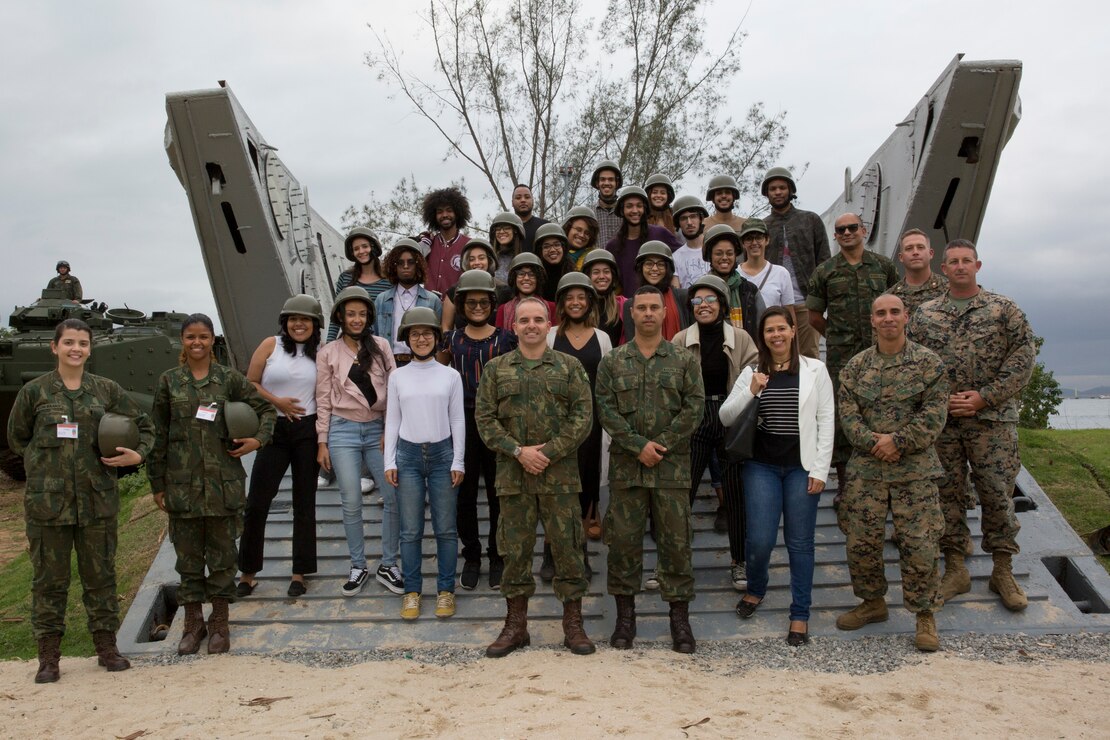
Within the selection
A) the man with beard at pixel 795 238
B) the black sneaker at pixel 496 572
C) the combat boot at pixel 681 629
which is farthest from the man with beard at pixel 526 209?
the combat boot at pixel 681 629

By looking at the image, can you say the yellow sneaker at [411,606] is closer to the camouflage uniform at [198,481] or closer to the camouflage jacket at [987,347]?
the camouflage uniform at [198,481]

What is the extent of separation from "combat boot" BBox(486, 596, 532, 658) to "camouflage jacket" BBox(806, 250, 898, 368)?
2.70 meters

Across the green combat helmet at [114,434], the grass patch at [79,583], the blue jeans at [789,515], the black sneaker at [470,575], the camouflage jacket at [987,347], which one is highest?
the camouflage jacket at [987,347]

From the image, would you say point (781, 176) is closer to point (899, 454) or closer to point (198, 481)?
point (899, 454)

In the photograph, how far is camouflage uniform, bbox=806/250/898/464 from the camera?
5496 mm

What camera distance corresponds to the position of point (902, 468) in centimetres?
452

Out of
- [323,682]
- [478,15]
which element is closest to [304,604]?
[323,682]

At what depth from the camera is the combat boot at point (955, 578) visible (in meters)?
A: 5.00

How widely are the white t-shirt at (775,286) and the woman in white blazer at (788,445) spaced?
1.01 m

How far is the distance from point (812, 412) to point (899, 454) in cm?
49

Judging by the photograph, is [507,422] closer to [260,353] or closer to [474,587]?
[474,587]

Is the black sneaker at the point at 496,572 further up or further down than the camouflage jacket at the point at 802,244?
further down

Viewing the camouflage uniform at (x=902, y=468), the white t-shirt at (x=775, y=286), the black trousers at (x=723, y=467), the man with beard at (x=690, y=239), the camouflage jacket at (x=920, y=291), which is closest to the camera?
the camouflage uniform at (x=902, y=468)

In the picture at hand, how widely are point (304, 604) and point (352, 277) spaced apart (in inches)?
90.9
